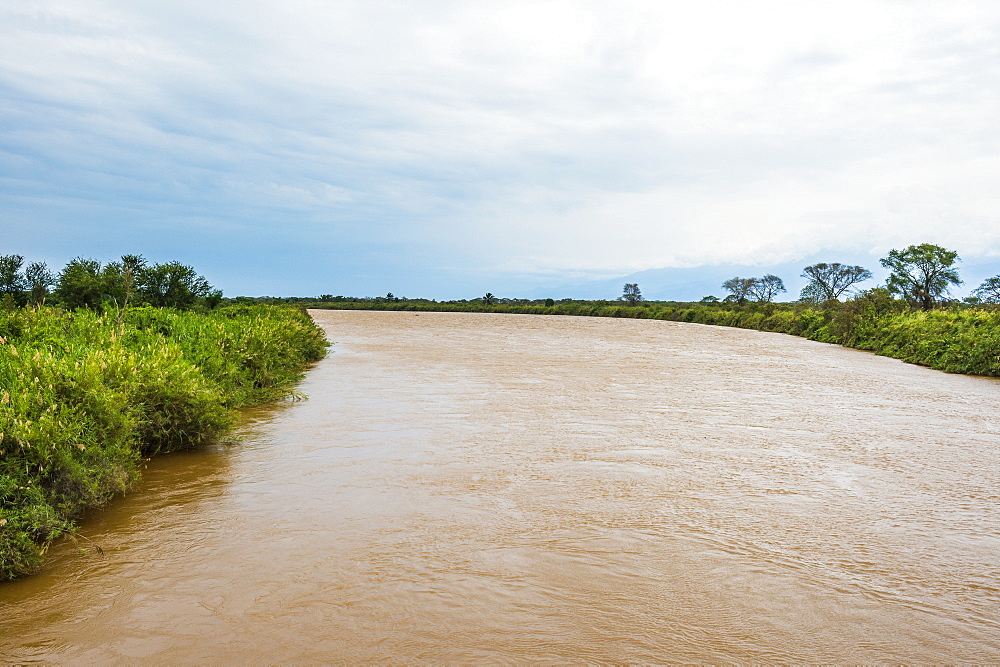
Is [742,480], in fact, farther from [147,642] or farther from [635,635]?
[147,642]

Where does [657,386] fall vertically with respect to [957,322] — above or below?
below

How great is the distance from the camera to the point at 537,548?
475 cm

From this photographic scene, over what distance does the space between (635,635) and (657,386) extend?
1056cm

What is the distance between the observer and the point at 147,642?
3.43 m

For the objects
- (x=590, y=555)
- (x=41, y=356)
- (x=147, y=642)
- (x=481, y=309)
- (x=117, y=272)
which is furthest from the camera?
(x=481, y=309)

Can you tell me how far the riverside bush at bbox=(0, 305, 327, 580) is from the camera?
438cm

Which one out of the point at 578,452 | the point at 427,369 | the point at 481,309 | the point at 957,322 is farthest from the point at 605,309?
the point at 578,452

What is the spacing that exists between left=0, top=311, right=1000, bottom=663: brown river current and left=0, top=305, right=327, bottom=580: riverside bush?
0.27m

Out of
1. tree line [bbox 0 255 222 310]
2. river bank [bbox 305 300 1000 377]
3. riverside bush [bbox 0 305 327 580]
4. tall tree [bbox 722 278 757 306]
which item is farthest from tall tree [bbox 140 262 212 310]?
tall tree [bbox 722 278 757 306]

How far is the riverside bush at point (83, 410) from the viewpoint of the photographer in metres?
4.38

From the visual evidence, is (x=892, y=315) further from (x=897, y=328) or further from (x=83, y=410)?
(x=83, y=410)

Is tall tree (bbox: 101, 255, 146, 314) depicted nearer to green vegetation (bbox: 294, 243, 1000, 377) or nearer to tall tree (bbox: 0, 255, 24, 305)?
tall tree (bbox: 0, 255, 24, 305)

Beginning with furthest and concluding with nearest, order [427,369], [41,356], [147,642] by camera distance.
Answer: [427,369] → [41,356] → [147,642]

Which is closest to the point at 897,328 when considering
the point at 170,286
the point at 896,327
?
the point at 896,327
